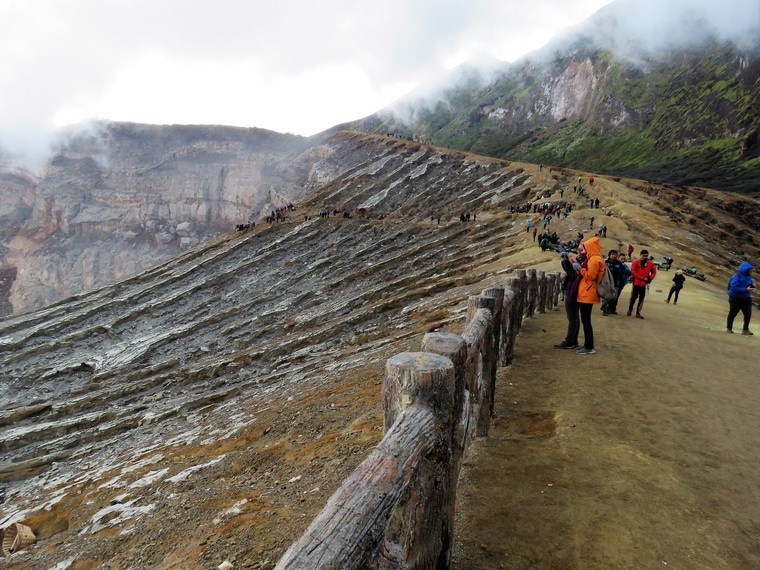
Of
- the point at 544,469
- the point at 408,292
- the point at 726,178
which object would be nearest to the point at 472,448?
the point at 544,469

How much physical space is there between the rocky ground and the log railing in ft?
6.23

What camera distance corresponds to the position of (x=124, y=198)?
75.1m

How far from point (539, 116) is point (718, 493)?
11587cm

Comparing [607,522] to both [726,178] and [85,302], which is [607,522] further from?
[726,178]

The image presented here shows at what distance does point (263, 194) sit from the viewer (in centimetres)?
7025

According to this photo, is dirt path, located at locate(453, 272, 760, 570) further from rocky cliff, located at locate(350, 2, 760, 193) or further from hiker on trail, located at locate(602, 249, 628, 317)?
rocky cliff, located at locate(350, 2, 760, 193)

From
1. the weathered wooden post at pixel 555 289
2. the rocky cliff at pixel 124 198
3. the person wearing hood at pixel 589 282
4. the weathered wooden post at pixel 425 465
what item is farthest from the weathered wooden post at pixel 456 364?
the rocky cliff at pixel 124 198

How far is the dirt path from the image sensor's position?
11.5ft

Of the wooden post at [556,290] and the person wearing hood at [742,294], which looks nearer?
the person wearing hood at [742,294]

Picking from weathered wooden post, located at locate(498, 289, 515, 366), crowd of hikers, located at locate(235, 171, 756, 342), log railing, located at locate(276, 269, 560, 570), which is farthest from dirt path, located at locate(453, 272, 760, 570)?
log railing, located at locate(276, 269, 560, 570)

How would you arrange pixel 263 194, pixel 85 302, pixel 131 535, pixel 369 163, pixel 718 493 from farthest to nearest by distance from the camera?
pixel 263 194, pixel 369 163, pixel 85 302, pixel 131 535, pixel 718 493

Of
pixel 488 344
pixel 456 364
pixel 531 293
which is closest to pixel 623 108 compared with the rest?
pixel 531 293

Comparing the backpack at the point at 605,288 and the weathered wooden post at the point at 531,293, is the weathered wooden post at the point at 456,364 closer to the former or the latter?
the backpack at the point at 605,288

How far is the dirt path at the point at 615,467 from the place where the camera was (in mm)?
3508
